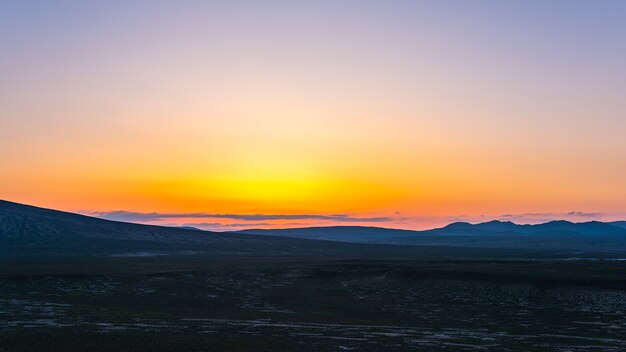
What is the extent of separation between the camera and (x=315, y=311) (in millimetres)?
59531

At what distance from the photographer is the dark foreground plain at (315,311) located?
37.7 metres

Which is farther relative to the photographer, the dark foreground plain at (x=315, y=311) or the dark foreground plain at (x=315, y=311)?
the dark foreground plain at (x=315, y=311)

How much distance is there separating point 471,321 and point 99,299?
38.5 m

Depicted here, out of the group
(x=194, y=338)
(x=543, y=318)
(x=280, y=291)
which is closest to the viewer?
(x=194, y=338)

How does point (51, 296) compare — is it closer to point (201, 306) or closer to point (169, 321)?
point (201, 306)

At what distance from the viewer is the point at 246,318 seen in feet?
170

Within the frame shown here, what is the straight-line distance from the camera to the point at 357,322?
167 feet

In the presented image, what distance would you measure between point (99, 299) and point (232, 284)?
23.4 m

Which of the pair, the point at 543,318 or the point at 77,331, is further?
the point at 543,318

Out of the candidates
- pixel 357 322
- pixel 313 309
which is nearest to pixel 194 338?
pixel 357 322

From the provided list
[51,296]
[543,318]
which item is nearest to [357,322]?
[543,318]

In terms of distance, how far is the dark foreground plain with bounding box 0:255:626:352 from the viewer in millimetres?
37688

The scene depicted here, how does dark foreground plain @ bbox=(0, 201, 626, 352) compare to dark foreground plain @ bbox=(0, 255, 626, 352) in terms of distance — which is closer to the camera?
dark foreground plain @ bbox=(0, 201, 626, 352)

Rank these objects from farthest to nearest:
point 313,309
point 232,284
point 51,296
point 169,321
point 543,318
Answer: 1. point 232,284
2. point 51,296
3. point 313,309
4. point 543,318
5. point 169,321
